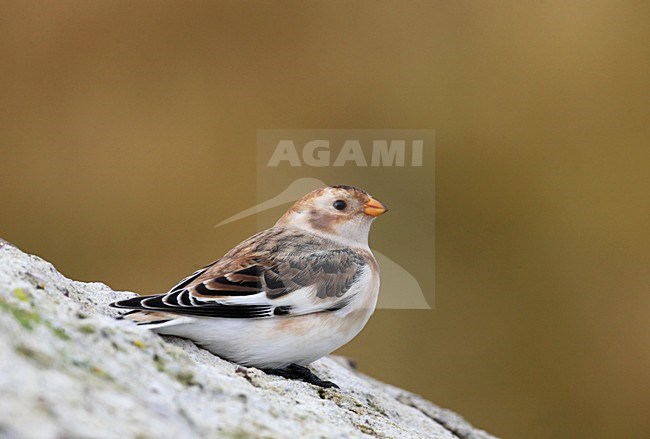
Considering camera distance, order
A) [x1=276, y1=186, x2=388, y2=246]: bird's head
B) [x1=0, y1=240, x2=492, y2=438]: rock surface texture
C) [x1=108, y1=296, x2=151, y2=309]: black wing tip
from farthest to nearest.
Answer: [x1=276, y1=186, x2=388, y2=246]: bird's head, [x1=108, y1=296, x2=151, y2=309]: black wing tip, [x1=0, y1=240, x2=492, y2=438]: rock surface texture

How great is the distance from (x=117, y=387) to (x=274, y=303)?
1380 mm

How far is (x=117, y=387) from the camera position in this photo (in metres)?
1.84

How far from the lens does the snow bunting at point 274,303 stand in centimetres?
304

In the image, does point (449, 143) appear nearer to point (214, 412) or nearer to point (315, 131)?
point (315, 131)

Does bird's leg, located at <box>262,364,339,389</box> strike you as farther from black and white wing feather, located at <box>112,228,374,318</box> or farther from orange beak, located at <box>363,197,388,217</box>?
orange beak, located at <box>363,197,388,217</box>

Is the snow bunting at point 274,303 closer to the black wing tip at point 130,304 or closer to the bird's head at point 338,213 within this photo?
the black wing tip at point 130,304

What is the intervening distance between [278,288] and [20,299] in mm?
1236

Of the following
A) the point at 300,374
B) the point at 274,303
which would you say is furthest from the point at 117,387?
the point at 300,374

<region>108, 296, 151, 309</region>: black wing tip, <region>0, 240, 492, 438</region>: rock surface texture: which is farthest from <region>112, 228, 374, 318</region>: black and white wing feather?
<region>0, 240, 492, 438</region>: rock surface texture

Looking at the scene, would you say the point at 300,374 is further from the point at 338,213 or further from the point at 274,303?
the point at 338,213

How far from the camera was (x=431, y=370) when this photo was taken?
6.70 metres

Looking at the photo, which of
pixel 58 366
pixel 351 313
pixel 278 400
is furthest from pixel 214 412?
pixel 351 313

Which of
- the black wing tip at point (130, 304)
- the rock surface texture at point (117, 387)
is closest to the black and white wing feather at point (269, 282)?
the black wing tip at point (130, 304)

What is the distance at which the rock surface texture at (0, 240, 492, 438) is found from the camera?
1.59 meters
